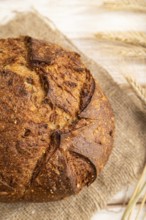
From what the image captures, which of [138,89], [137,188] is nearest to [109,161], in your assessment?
[137,188]

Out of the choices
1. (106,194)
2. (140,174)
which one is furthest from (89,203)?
(140,174)

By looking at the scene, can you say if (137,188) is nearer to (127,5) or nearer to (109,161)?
(109,161)

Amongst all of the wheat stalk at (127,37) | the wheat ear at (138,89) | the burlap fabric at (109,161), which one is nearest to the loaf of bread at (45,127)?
the burlap fabric at (109,161)

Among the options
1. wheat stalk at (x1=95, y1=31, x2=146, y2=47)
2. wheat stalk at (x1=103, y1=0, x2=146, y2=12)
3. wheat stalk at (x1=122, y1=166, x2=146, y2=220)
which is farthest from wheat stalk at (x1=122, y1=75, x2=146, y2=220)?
wheat stalk at (x1=103, y1=0, x2=146, y2=12)

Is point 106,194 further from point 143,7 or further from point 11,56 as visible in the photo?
point 143,7

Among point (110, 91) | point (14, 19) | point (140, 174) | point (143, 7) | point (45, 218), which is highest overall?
point (143, 7)
